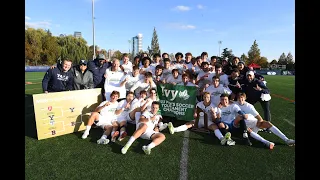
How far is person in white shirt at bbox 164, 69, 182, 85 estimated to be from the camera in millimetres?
7047

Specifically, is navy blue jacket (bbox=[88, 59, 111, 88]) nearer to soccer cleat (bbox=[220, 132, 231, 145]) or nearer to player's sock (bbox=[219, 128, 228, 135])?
player's sock (bbox=[219, 128, 228, 135])

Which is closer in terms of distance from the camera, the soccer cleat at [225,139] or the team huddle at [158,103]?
the soccer cleat at [225,139]

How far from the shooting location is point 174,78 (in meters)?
7.18

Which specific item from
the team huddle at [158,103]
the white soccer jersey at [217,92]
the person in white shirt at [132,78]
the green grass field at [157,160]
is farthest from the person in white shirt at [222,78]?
the person in white shirt at [132,78]

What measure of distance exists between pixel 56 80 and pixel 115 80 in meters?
1.67

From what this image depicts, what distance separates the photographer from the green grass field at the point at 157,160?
386 centimetres

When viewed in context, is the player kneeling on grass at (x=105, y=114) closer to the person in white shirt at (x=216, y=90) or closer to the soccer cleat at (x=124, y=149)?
the soccer cleat at (x=124, y=149)

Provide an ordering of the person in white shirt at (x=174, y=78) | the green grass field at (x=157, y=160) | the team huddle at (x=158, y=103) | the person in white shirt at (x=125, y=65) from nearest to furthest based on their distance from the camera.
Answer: the green grass field at (x=157, y=160) → the team huddle at (x=158, y=103) → the person in white shirt at (x=174, y=78) → the person in white shirt at (x=125, y=65)

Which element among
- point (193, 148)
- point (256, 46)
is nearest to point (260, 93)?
point (193, 148)

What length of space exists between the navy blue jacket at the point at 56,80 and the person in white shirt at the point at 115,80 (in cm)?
107

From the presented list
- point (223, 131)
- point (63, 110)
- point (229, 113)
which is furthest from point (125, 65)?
point (223, 131)

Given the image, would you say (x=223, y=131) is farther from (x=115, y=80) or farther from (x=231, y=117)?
(x=115, y=80)
